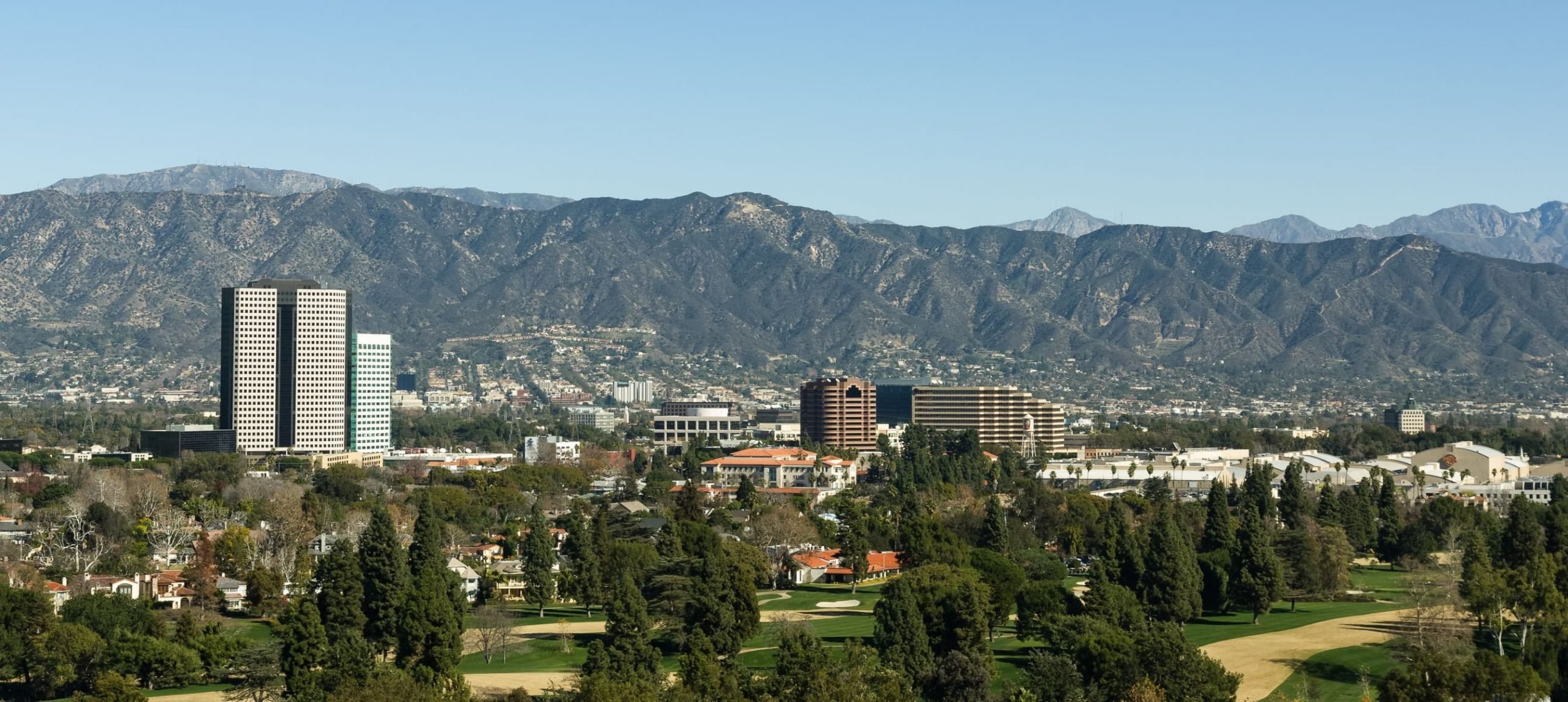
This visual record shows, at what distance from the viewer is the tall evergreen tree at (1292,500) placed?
139m

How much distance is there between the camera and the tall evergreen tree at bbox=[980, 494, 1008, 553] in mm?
124375

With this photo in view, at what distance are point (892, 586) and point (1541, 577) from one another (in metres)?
24.9

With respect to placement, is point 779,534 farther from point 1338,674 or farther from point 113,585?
point 1338,674

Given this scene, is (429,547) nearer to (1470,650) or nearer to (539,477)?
(1470,650)

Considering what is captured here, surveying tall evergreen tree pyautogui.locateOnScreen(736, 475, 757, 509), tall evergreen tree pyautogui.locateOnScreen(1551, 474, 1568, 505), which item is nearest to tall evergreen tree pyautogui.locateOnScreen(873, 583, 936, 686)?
tall evergreen tree pyautogui.locateOnScreen(736, 475, 757, 509)

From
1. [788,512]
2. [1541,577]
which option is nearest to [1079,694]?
[1541,577]

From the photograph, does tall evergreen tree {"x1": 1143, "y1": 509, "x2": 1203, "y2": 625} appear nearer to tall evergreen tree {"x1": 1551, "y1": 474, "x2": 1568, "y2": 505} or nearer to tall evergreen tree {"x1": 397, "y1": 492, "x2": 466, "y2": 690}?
tall evergreen tree {"x1": 397, "y1": 492, "x2": 466, "y2": 690}

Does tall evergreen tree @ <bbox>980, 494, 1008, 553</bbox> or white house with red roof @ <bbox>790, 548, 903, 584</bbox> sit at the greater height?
tall evergreen tree @ <bbox>980, 494, 1008, 553</bbox>

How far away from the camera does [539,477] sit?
17938 centimetres

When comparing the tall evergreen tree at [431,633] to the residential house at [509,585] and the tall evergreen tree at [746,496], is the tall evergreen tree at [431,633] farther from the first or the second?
the tall evergreen tree at [746,496]

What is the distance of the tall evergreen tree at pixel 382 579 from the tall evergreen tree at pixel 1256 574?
3907cm

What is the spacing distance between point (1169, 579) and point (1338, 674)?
13768 millimetres

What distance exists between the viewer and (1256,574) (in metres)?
105

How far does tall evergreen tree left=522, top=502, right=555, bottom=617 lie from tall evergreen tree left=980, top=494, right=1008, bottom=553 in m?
24.7
